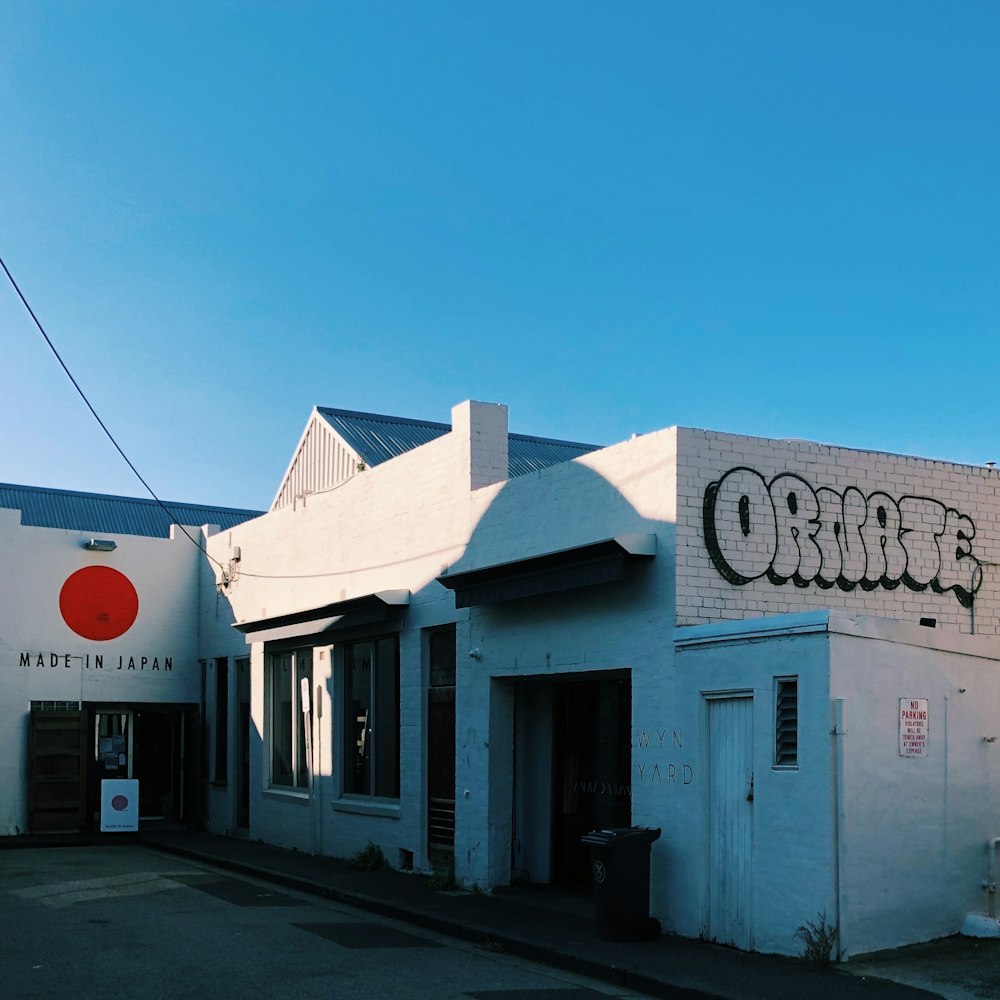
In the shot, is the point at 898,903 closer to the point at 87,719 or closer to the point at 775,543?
the point at 775,543

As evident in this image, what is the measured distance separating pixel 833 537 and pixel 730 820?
3.15 metres

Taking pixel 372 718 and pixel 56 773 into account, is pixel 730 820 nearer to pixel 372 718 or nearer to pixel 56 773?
pixel 372 718

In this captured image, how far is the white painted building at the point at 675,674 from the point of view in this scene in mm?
10383

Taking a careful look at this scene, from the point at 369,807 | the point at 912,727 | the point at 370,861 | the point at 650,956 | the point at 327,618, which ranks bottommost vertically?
the point at 370,861

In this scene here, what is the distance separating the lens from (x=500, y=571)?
1422cm

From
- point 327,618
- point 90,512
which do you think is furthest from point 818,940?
point 90,512

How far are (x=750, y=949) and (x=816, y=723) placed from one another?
1.97 m

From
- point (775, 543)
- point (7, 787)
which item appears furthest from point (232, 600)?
point (775, 543)

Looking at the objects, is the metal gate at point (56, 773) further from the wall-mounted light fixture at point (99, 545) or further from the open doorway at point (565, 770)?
the open doorway at point (565, 770)

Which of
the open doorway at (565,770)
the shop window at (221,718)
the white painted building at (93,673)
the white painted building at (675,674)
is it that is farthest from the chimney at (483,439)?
the white painted building at (93,673)

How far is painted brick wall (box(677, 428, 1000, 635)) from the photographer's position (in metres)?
12.2

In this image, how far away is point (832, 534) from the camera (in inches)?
505

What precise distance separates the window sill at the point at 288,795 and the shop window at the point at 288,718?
0.11 m

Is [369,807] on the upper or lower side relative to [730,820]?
lower
